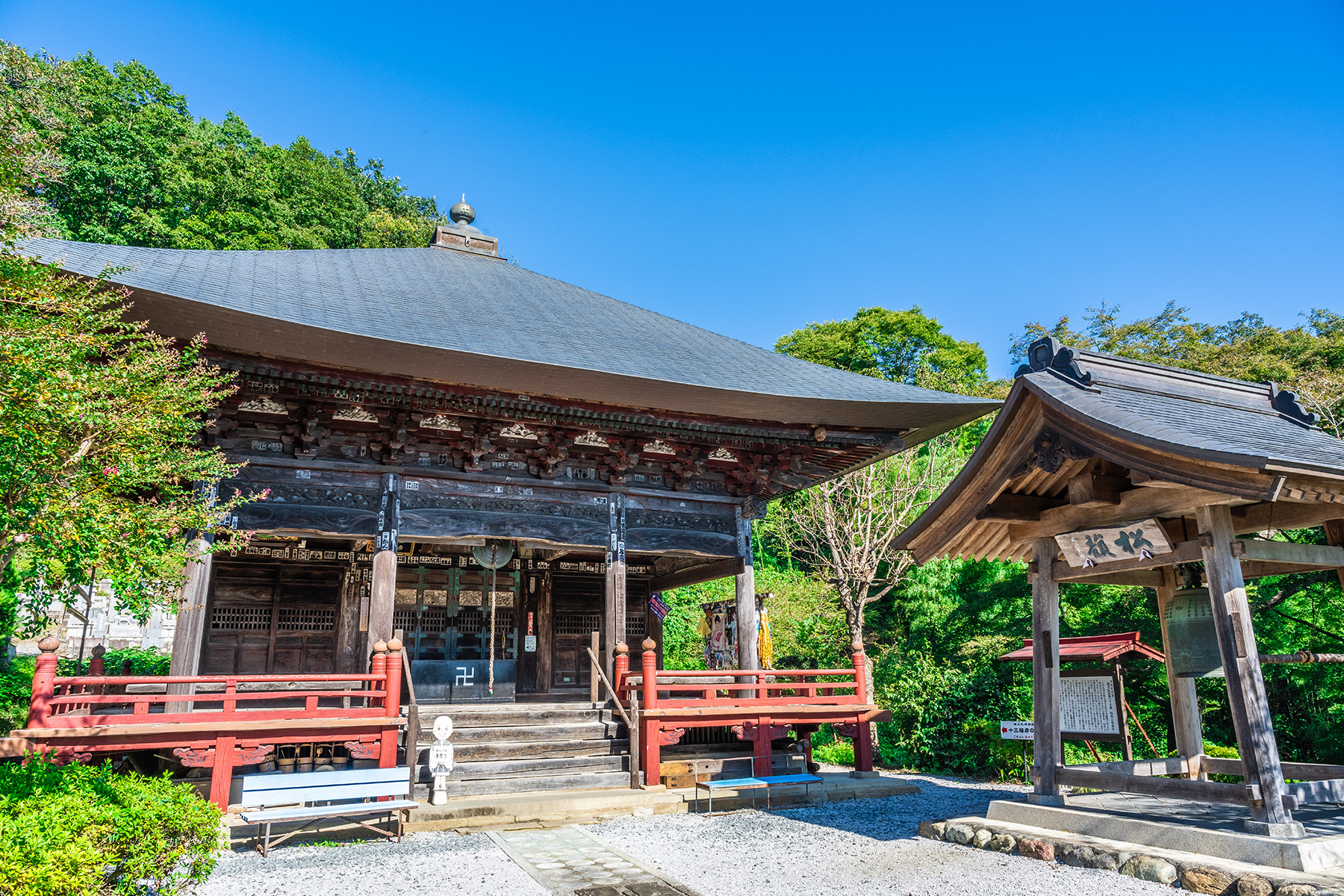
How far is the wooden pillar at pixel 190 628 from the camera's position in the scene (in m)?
8.57

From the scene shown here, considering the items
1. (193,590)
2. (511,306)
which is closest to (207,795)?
(193,590)

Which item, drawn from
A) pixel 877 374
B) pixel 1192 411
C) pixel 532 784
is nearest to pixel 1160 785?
pixel 1192 411

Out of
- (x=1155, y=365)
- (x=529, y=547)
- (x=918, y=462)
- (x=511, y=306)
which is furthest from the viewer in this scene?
(x=918, y=462)

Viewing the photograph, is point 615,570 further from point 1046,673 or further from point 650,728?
point 1046,673

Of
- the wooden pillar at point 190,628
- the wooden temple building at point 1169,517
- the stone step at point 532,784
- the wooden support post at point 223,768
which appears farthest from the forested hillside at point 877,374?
the stone step at point 532,784

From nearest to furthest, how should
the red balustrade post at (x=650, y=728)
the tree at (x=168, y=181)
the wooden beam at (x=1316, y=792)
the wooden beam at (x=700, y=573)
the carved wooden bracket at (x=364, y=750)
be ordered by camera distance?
1. the wooden beam at (x=1316, y=792)
2. the carved wooden bracket at (x=364, y=750)
3. the red balustrade post at (x=650, y=728)
4. the wooden beam at (x=700, y=573)
5. the tree at (x=168, y=181)

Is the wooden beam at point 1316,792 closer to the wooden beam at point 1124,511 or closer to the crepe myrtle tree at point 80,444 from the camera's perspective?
the wooden beam at point 1124,511

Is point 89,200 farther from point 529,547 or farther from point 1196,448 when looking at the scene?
point 1196,448

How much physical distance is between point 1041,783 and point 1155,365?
3630 mm

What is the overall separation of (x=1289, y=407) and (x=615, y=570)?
7571 millimetres

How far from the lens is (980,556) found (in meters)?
7.62

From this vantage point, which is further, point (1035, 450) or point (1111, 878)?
point (1035, 450)

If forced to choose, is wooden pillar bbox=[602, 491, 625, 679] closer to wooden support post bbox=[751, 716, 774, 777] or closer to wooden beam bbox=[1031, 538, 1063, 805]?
wooden support post bbox=[751, 716, 774, 777]

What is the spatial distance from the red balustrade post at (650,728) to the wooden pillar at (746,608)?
2.14 m
